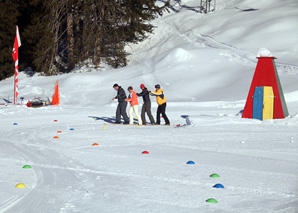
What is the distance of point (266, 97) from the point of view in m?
15.1

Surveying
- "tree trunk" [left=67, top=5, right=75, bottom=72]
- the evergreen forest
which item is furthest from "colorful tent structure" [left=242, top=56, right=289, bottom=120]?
"tree trunk" [left=67, top=5, right=75, bottom=72]

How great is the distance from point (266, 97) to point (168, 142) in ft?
15.6

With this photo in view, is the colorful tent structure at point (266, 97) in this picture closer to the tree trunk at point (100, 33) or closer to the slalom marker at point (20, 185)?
the slalom marker at point (20, 185)

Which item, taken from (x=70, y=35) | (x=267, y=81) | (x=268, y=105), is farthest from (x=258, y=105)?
(x=70, y=35)

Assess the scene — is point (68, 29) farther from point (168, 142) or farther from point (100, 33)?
point (168, 142)

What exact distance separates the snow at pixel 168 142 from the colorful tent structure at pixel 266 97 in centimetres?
41

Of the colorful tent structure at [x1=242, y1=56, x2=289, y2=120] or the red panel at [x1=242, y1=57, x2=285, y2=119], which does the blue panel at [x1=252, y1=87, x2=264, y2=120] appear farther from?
the red panel at [x1=242, y1=57, x2=285, y2=119]

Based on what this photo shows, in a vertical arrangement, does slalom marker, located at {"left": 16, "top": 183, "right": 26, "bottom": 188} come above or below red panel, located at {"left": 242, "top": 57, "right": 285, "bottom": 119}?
below

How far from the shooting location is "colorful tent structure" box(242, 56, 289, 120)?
15039 mm

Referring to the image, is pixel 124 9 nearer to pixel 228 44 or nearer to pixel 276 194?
pixel 228 44

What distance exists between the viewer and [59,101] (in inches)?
920

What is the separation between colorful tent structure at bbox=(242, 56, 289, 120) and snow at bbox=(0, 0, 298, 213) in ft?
1.35

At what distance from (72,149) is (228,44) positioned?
21397 millimetres

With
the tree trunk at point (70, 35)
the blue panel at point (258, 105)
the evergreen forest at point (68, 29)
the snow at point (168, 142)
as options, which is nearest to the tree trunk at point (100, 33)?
the evergreen forest at point (68, 29)
